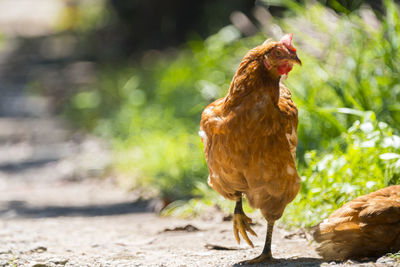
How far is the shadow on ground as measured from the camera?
18.4ft

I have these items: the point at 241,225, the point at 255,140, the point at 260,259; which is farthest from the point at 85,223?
the point at 255,140

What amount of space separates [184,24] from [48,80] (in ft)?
12.1

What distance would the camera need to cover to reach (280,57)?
332 cm

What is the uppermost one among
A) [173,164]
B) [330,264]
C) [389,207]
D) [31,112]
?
[31,112]

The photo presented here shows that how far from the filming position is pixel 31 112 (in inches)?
446

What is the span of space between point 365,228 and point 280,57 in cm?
109

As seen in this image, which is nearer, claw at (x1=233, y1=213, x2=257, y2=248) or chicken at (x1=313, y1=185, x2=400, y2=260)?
chicken at (x1=313, y1=185, x2=400, y2=260)

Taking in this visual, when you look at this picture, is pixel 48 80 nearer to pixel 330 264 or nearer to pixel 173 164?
pixel 173 164

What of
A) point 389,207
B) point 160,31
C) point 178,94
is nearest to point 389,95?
point 389,207

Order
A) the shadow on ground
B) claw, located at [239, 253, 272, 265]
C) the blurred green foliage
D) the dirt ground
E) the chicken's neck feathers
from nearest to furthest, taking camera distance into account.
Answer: the chicken's neck feathers, claw, located at [239, 253, 272, 265], the dirt ground, the blurred green foliage, the shadow on ground

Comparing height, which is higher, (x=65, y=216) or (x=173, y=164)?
(x=173, y=164)

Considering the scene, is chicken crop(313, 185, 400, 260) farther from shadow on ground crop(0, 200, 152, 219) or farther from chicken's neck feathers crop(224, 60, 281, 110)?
shadow on ground crop(0, 200, 152, 219)

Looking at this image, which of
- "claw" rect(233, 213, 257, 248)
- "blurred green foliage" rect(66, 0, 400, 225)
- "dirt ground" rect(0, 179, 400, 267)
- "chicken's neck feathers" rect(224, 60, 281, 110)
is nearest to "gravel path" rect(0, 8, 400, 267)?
"dirt ground" rect(0, 179, 400, 267)

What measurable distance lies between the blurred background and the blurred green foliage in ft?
0.04
